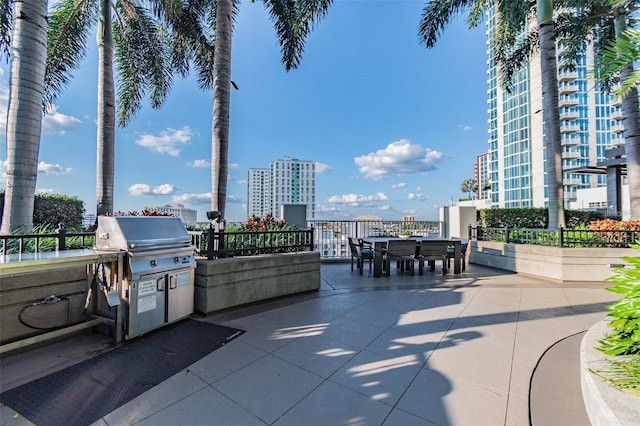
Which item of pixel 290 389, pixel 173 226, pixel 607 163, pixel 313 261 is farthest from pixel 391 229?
pixel 607 163

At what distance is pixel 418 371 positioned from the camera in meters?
2.67

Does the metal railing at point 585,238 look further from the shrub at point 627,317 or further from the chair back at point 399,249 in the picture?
the shrub at point 627,317

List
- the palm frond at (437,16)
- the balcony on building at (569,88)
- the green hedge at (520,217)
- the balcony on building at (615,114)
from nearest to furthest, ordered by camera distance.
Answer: the palm frond at (437,16) < the green hedge at (520,217) < the balcony on building at (615,114) < the balcony on building at (569,88)

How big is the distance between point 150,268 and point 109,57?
7208mm

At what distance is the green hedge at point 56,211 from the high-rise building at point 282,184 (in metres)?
9.72

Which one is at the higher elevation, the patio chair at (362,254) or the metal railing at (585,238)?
the metal railing at (585,238)

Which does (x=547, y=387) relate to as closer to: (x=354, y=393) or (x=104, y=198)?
(x=354, y=393)

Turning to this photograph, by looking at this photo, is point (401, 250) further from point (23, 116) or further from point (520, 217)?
point (23, 116)

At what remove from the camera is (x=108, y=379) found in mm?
2525

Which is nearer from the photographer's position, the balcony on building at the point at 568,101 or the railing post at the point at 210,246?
the railing post at the point at 210,246

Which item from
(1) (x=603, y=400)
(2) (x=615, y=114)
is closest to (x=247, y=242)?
(1) (x=603, y=400)

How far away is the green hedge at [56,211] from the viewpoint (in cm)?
814

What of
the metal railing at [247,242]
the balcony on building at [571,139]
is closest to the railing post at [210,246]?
the metal railing at [247,242]

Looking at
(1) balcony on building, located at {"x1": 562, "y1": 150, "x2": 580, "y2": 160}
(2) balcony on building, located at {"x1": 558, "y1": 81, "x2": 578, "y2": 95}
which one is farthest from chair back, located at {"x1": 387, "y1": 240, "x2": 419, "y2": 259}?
(2) balcony on building, located at {"x1": 558, "y1": 81, "x2": 578, "y2": 95}
